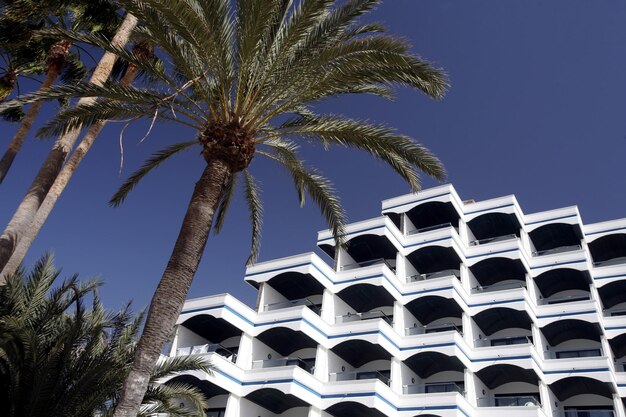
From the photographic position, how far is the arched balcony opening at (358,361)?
101 ft

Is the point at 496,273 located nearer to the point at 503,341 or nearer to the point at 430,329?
the point at 503,341

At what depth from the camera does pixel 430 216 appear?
1538 inches

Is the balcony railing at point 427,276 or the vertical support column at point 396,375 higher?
the balcony railing at point 427,276

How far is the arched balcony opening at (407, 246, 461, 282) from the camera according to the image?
35219mm

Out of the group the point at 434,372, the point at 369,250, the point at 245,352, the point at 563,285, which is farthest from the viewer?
the point at 369,250

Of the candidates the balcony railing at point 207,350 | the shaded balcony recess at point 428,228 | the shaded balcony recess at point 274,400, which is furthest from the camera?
the shaded balcony recess at point 428,228

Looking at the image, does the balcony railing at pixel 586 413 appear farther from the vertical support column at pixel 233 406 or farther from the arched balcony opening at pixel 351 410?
the vertical support column at pixel 233 406

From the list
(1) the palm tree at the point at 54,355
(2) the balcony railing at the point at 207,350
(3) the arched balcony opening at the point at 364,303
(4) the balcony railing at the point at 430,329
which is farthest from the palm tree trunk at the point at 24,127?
(4) the balcony railing at the point at 430,329

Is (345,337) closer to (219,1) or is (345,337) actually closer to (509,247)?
(509,247)

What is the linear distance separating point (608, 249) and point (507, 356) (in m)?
13.2

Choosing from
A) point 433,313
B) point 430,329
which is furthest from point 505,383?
point 433,313

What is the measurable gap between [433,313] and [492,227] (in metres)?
7.92

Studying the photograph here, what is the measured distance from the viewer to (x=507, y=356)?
30453mm

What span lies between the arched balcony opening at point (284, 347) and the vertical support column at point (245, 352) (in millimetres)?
320
